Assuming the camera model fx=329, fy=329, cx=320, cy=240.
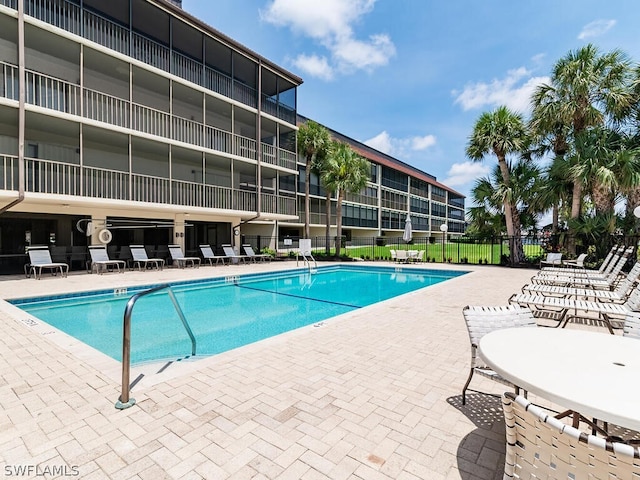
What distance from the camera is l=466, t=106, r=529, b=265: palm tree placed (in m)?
16.0

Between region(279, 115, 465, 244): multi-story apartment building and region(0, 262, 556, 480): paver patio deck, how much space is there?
20.8 metres

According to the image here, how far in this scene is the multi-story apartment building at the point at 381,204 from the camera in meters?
27.5

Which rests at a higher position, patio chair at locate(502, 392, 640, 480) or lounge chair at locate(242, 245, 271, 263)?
patio chair at locate(502, 392, 640, 480)

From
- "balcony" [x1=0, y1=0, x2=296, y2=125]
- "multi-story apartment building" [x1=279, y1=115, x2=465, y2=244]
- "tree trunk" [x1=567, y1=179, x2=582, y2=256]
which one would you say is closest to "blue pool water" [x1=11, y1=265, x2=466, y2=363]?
"tree trunk" [x1=567, y1=179, x2=582, y2=256]

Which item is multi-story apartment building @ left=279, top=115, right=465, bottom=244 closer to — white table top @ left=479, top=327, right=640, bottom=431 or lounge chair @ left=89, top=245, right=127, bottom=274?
lounge chair @ left=89, top=245, right=127, bottom=274

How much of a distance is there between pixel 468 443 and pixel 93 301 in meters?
9.54

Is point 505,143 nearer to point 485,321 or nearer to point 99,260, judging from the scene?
point 485,321

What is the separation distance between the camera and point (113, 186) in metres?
12.5

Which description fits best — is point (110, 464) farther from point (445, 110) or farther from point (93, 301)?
point (445, 110)

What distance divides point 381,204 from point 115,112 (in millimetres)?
26907

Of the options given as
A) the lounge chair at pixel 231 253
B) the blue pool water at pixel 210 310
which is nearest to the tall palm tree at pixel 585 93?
the blue pool water at pixel 210 310

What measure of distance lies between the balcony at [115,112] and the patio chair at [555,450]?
1464 cm

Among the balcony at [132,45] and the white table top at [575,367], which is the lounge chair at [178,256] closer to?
the balcony at [132,45]

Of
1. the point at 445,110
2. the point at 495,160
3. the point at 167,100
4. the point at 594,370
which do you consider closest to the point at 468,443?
the point at 594,370
